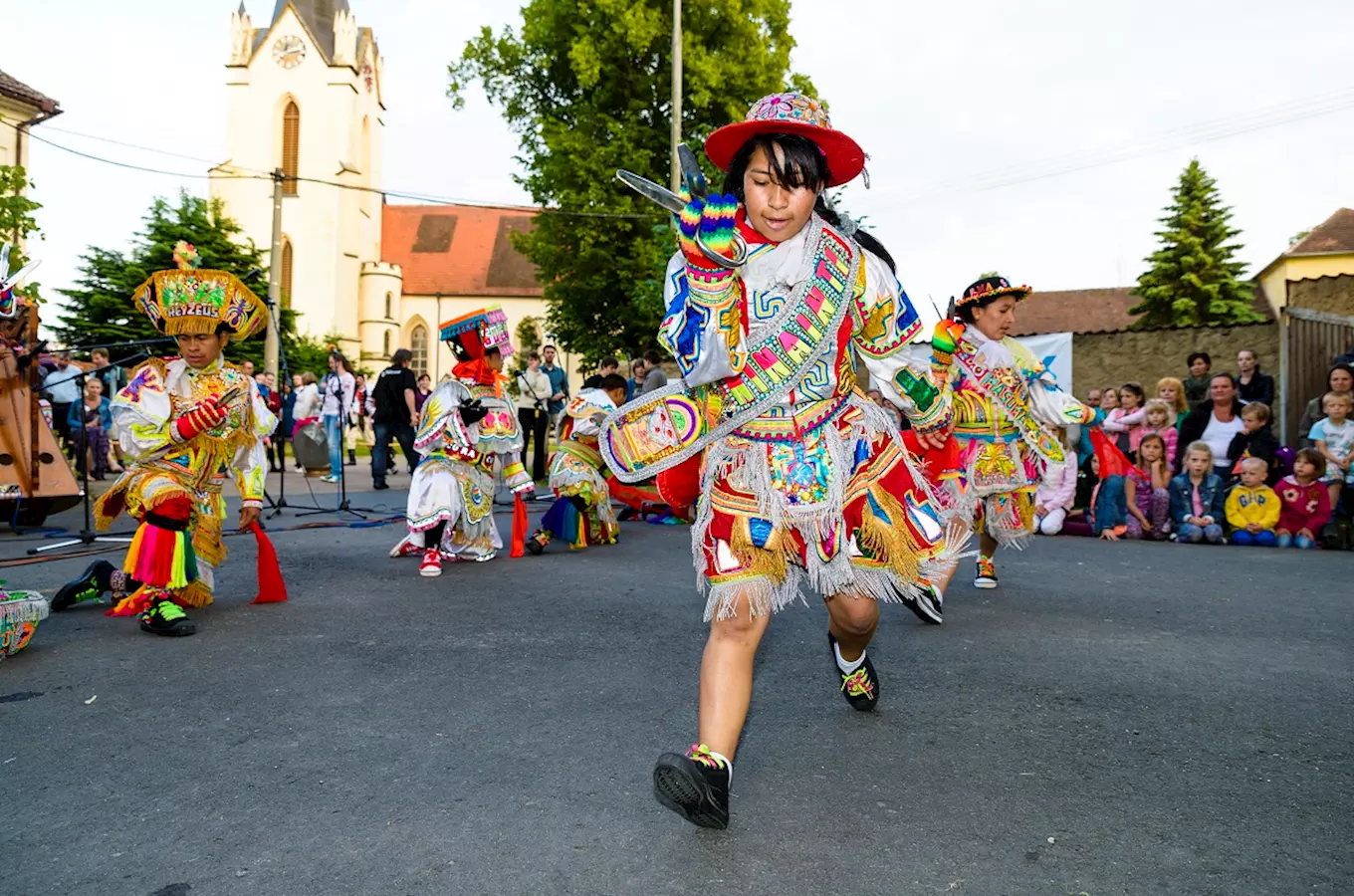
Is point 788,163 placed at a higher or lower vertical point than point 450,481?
higher

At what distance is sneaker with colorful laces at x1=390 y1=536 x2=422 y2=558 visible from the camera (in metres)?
8.54

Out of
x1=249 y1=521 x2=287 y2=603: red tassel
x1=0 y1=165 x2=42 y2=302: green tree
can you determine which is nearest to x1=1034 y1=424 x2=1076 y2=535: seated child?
x1=249 y1=521 x2=287 y2=603: red tassel

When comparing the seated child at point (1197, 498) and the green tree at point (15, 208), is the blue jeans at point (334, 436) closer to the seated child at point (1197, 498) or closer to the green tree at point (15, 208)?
the green tree at point (15, 208)

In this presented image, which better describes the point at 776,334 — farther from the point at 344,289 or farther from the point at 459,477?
the point at 344,289

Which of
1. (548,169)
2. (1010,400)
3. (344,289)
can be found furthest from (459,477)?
(344,289)

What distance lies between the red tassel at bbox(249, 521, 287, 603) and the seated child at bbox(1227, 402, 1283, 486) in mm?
8884

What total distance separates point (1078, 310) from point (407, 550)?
47.6m

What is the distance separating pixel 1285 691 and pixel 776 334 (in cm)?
289

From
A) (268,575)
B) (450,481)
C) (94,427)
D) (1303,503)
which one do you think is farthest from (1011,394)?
(94,427)

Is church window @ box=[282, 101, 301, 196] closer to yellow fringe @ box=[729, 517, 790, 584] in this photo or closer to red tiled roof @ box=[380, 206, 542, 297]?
red tiled roof @ box=[380, 206, 542, 297]

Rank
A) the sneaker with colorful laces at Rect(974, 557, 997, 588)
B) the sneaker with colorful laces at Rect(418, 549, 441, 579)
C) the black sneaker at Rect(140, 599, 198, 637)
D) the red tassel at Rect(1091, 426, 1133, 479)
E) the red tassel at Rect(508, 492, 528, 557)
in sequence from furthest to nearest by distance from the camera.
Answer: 1. the red tassel at Rect(508, 492, 528, 557)
2. the red tassel at Rect(1091, 426, 1133, 479)
3. the sneaker with colorful laces at Rect(418, 549, 441, 579)
4. the sneaker with colorful laces at Rect(974, 557, 997, 588)
5. the black sneaker at Rect(140, 599, 198, 637)

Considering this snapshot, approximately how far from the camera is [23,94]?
28.7 metres

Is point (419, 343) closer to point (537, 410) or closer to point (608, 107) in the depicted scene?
point (608, 107)

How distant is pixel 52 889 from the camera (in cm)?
255
